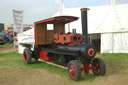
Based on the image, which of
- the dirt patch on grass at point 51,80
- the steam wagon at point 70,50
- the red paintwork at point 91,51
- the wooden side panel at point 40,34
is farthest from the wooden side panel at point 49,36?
the red paintwork at point 91,51

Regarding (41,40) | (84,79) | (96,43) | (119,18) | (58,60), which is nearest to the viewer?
(84,79)

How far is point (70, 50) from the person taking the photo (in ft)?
15.5

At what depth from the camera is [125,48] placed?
928cm

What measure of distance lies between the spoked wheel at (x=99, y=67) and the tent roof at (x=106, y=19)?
514 cm

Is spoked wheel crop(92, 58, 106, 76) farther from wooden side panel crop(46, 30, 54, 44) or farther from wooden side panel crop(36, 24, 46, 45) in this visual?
wooden side panel crop(36, 24, 46, 45)

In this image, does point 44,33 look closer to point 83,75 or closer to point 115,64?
point 83,75

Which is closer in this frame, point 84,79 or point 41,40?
point 84,79

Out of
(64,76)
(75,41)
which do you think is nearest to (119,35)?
(75,41)

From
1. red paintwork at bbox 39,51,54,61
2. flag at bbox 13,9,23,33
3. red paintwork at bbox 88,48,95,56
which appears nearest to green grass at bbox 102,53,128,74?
red paintwork at bbox 88,48,95,56

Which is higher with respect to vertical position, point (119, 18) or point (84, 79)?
point (119, 18)

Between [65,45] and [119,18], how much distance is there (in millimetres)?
6683

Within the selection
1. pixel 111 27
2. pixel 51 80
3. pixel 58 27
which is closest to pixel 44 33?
pixel 58 27

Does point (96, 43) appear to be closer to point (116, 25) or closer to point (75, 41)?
point (116, 25)

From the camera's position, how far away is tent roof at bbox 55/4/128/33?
31.6ft
